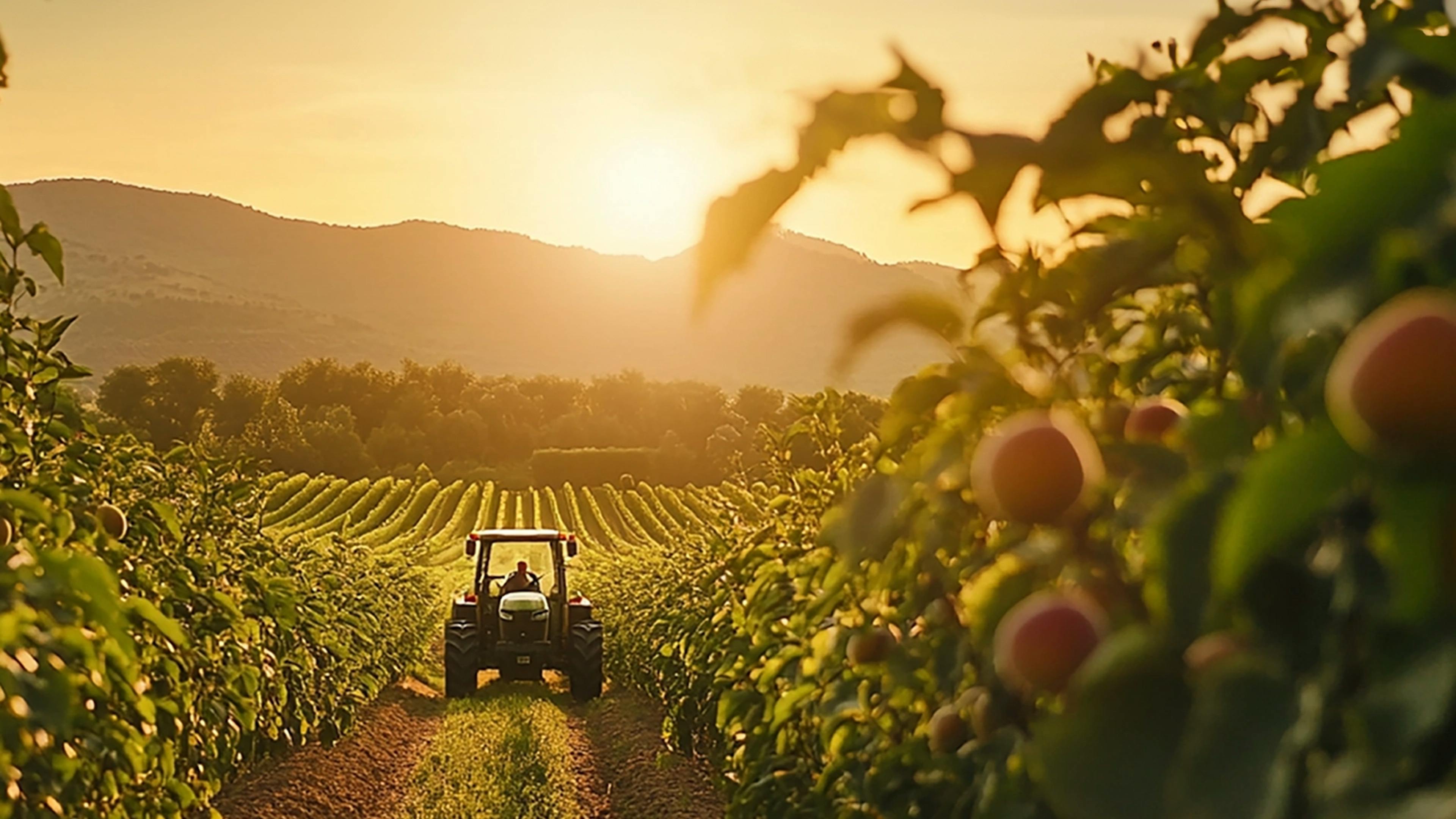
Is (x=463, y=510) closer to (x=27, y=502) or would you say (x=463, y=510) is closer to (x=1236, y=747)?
(x=27, y=502)

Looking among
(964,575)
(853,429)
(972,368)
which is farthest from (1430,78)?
(853,429)

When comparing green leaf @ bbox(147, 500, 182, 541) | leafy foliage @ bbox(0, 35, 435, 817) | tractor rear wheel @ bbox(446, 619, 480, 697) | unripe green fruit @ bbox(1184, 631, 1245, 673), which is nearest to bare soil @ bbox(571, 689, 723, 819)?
tractor rear wheel @ bbox(446, 619, 480, 697)

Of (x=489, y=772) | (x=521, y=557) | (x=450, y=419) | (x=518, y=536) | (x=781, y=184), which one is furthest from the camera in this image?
(x=450, y=419)

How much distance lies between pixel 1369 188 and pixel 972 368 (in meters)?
0.71

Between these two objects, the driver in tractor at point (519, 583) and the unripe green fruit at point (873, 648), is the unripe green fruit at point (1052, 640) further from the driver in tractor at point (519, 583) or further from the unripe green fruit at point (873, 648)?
the driver in tractor at point (519, 583)

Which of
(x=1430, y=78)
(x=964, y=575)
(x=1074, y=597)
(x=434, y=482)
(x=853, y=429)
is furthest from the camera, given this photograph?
(x=434, y=482)

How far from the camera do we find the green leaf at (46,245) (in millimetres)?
2391

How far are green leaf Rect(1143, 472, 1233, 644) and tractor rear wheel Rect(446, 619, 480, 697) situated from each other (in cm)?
1540

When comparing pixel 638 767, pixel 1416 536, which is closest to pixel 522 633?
pixel 638 767

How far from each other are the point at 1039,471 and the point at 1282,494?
335 mm

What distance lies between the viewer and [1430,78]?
114 centimetres

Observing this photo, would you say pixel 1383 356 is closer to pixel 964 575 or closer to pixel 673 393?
pixel 964 575

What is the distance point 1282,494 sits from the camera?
0.64 meters

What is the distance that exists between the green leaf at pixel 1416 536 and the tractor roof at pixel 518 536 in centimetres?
1561
